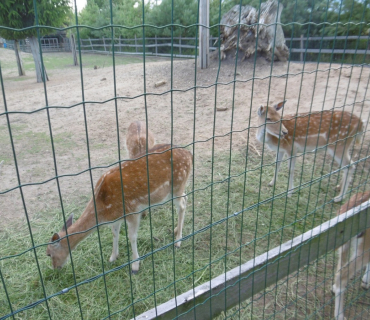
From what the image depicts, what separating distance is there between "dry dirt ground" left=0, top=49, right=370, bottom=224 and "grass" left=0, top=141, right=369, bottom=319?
2.53 ft

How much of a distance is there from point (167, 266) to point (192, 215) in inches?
34.0

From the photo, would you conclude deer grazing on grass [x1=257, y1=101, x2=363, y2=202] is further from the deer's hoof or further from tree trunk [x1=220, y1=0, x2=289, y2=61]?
tree trunk [x1=220, y1=0, x2=289, y2=61]

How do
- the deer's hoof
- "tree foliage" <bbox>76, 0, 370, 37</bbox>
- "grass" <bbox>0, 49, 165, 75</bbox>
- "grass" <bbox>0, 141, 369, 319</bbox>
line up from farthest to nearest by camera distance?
"grass" <bbox>0, 49, 165, 75</bbox> → "tree foliage" <bbox>76, 0, 370, 37</bbox> → the deer's hoof → "grass" <bbox>0, 141, 369, 319</bbox>

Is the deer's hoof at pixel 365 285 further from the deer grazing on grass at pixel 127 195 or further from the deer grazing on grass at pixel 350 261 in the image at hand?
the deer grazing on grass at pixel 127 195

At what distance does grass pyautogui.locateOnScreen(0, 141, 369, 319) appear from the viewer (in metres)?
2.74

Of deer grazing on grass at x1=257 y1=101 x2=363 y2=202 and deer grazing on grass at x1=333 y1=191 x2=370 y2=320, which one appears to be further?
deer grazing on grass at x1=257 y1=101 x2=363 y2=202

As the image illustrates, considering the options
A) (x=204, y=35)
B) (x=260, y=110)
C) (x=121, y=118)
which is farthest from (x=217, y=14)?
(x=260, y=110)

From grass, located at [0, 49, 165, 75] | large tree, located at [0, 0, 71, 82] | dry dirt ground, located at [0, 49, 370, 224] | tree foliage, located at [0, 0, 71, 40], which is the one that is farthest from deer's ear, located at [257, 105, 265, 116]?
grass, located at [0, 49, 165, 75]

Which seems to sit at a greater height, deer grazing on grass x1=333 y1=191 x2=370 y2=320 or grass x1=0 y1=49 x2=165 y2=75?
deer grazing on grass x1=333 y1=191 x2=370 y2=320

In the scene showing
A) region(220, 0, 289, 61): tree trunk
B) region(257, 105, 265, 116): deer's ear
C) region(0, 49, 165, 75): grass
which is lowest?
region(0, 49, 165, 75): grass

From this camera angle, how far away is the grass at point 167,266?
2738mm

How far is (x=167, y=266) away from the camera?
332 cm

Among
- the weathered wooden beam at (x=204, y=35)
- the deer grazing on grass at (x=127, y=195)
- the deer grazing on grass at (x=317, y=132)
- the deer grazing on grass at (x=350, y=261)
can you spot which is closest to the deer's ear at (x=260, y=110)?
the deer grazing on grass at (x=317, y=132)

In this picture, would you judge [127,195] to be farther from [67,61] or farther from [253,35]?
[67,61]
